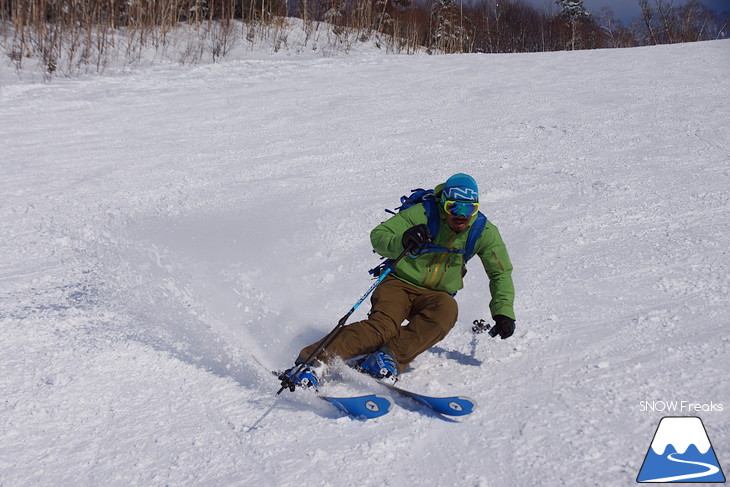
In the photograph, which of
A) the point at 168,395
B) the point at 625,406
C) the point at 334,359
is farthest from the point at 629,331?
the point at 168,395

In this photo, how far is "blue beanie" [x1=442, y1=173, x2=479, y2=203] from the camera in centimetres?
338

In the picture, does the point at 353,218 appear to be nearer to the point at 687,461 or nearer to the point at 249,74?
the point at 687,461

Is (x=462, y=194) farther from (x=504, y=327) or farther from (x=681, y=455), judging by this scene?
(x=681, y=455)

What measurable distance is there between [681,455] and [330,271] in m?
3.02

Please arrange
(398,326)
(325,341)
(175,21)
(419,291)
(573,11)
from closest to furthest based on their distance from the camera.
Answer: (325,341) → (398,326) → (419,291) → (175,21) → (573,11)

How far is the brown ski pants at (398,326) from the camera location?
3352 mm

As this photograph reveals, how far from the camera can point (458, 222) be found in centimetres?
342

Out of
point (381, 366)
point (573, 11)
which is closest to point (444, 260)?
point (381, 366)

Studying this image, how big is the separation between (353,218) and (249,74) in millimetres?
6499

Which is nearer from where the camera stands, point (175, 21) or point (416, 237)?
point (416, 237)

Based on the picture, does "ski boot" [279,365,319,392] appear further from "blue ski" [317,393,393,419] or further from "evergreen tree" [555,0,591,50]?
"evergreen tree" [555,0,591,50]

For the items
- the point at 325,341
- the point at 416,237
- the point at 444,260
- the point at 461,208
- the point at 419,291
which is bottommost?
the point at 325,341

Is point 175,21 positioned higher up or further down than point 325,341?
higher up

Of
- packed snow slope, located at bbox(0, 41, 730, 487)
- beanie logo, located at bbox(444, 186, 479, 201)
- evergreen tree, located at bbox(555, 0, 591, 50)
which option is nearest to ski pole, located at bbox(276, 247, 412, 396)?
packed snow slope, located at bbox(0, 41, 730, 487)
